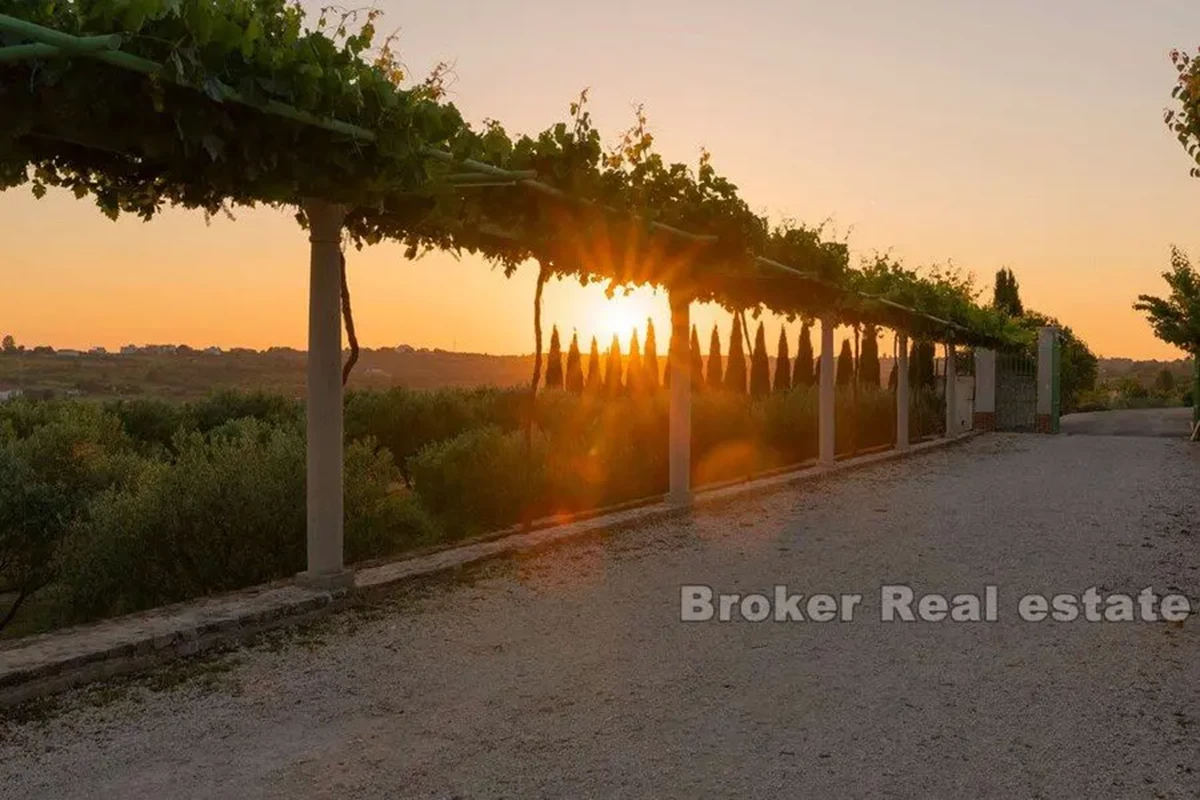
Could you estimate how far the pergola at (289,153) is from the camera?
4.54 metres

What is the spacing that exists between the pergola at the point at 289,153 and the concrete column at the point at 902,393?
36.8ft

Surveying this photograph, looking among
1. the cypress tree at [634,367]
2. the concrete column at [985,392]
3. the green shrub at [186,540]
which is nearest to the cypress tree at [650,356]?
the cypress tree at [634,367]

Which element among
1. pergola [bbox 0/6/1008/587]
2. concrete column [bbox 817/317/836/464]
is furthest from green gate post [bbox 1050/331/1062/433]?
pergola [bbox 0/6/1008/587]

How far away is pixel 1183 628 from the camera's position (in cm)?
632

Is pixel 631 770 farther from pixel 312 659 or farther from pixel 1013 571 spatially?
pixel 1013 571

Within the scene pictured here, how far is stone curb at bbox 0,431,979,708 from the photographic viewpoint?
496 centimetres

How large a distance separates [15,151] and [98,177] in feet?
3.29

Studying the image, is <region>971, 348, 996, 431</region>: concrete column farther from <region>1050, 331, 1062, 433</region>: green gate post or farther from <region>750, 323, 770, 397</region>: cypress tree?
<region>750, 323, 770, 397</region>: cypress tree

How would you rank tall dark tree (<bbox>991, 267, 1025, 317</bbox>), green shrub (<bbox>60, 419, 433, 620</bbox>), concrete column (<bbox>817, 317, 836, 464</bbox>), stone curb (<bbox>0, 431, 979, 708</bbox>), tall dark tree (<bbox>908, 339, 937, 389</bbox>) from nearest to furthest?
stone curb (<bbox>0, 431, 979, 708</bbox>) < green shrub (<bbox>60, 419, 433, 620</bbox>) < concrete column (<bbox>817, 317, 836, 464</bbox>) < tall dark tree (<bbox>908, 339, 937, 389</bbox>) < tall dark tree (<bbox>991, 267, 1025, 317</bbox>)

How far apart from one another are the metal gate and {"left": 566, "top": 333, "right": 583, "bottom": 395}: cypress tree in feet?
41.6

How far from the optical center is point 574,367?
33875 mm

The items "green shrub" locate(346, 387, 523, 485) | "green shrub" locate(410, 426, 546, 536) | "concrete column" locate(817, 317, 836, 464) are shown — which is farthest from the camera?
"green shrub" locate(346, 387, 523, 485)

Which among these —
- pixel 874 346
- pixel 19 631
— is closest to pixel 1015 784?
pixel 19 631

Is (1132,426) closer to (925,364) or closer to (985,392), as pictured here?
(985,392)
